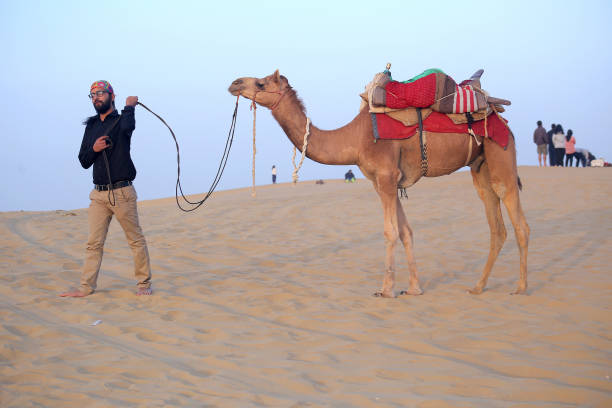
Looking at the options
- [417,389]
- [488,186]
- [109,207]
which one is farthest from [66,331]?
[488,186]

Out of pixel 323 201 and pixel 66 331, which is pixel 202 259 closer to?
pixel 66 331

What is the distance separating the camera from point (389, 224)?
7.50 m

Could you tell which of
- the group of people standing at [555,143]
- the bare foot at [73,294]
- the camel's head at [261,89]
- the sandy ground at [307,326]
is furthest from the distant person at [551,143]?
the bare foot at [73,294]

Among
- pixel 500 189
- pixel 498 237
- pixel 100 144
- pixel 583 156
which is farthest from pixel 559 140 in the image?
pixel 100 144

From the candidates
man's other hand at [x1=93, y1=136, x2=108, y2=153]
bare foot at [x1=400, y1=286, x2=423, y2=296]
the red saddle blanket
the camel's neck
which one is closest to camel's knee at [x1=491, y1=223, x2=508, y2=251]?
the red saddle blanket

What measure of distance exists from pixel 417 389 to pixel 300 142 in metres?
4.11

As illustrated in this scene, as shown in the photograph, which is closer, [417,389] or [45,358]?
[417,389]

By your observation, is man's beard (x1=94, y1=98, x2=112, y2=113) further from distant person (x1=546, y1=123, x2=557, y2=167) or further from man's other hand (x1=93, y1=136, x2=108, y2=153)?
distant person (x1=546, y1=123, x2=557, y2=167)

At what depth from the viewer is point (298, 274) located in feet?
29.7

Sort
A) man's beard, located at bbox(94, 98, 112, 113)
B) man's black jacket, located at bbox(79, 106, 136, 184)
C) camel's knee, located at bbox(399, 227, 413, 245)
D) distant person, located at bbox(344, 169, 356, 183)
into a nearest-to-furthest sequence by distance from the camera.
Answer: man's black jacket, located at bbox(79, 106, 136, 184) < man's beard, located at bbox(94, 98, 112, 113) < camel's knee, located at bbox(399, 227, 413, 245) < distant person, located at bbox(344, 169, 356, 183)

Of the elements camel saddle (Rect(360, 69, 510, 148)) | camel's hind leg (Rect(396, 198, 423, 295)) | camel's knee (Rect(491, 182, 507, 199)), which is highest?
camel saddle (Rect(360, 69, 510, 148))

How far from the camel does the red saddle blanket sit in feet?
0.27

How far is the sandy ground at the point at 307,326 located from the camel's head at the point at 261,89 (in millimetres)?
2482

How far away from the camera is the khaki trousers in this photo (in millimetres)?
7246
